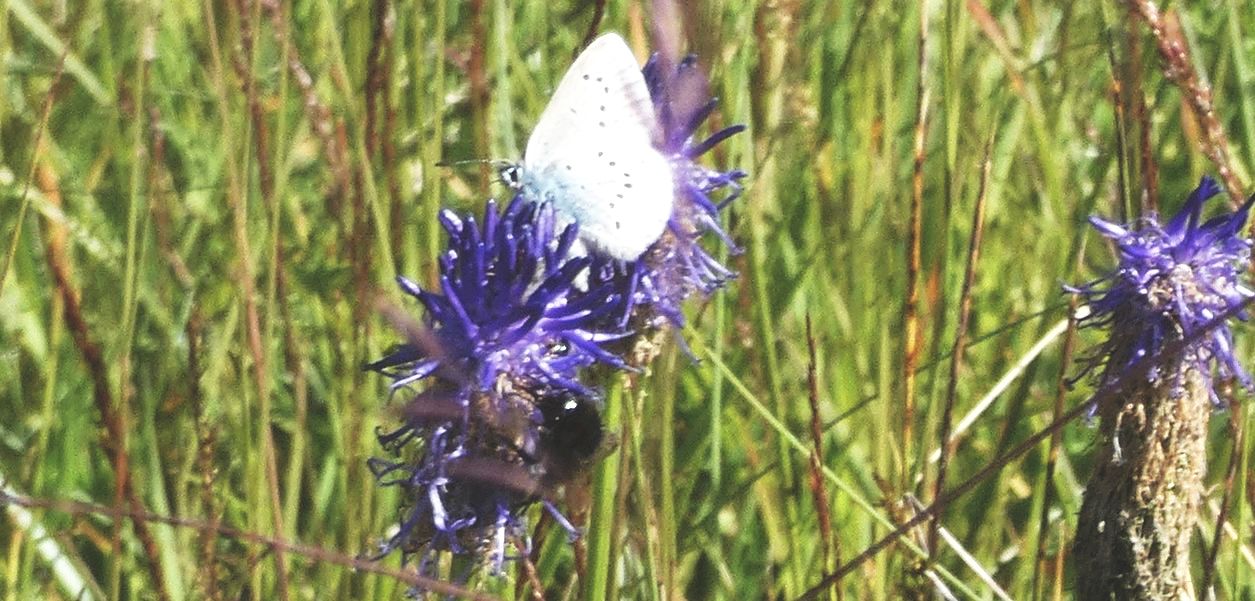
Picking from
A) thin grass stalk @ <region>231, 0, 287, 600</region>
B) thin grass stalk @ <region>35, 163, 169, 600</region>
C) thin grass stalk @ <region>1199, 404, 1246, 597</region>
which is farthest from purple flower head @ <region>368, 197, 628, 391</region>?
thin grass stalk @ <region>1199, 404, 1246, 597</region>

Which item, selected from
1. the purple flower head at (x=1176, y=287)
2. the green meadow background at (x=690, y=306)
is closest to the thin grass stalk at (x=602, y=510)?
the green meadow background at (x=690, y=306)

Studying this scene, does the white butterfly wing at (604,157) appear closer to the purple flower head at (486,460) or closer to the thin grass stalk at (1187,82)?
the purple flower head at (486,460)

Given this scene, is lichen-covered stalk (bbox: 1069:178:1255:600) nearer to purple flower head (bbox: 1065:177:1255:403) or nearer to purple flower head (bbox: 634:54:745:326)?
purple flower head (bbox: 1065:177:1255:403)

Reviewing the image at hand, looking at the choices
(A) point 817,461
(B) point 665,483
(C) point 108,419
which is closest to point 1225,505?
(A) point 817,461

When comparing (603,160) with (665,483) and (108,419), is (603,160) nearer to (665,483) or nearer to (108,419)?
(665,483)

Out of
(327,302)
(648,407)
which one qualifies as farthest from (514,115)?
(648,407)

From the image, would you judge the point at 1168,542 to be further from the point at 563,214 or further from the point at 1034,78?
the point at 1034,78
